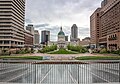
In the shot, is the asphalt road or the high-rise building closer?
the asphalt road

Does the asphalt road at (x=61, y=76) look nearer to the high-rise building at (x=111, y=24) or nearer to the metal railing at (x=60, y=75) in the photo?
the metal railing at (x=60, y=75)

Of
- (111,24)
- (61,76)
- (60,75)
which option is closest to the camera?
(61,76)

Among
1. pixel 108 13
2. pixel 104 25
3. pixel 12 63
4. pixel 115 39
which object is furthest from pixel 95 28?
pixel 12 63

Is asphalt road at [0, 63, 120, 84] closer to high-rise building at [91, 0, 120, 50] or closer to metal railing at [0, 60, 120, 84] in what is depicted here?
metal railing at [0, 60, 120, 84]

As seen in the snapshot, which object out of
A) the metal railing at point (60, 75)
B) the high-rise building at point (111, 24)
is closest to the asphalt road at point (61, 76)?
the metal railing at point (60, 75)

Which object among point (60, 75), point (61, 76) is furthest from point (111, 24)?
point (61, 76)

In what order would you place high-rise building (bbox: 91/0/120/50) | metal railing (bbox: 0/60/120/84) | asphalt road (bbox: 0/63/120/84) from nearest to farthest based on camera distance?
metal railing (bbox: 0/60/120/84) < asphalt road (bbox: 0/63/120/84) < high-rise building (bbox: 91/0/120/50)

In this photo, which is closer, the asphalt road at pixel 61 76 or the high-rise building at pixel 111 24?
the asphalt road at pixel 61 76

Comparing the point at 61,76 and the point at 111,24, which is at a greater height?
the point at 111,24

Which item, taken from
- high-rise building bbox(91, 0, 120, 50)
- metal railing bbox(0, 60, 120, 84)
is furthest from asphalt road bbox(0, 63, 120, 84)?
high-rise building bbox(91, 0, 120, 50)

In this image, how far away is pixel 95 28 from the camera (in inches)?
→ 6885

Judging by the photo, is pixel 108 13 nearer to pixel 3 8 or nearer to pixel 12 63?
pixel 3 8

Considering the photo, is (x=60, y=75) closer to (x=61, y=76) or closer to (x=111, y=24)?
(x=61, y=76)

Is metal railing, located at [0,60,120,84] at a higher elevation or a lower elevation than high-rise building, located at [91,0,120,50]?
lower
